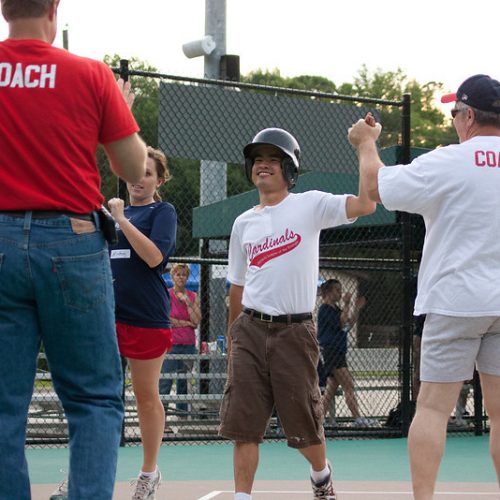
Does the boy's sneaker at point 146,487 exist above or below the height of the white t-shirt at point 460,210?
below

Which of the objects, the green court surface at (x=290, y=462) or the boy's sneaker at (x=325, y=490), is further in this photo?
the green court surface at (x=290, y=462)

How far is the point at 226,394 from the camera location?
550cm

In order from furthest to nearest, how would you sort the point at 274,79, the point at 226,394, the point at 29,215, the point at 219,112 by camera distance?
1. the point at 274,79
2. the point at 219,112
3. the point at 226,394
4. the point at 29,215

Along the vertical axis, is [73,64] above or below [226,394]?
above

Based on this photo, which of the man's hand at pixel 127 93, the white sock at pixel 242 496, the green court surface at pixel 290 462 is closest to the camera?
the man's hand at pixel 127 93

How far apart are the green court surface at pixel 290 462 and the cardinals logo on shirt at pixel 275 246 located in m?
2.33

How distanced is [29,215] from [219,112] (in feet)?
20.2

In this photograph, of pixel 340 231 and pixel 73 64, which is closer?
pixel 73 64

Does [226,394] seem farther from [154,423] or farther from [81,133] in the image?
[81,133]

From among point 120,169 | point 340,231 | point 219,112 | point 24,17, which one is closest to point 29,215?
point 120,169

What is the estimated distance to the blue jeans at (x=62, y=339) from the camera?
3541 mm

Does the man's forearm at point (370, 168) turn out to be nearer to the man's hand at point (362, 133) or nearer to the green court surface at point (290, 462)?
the man's hand at point (362, 133)

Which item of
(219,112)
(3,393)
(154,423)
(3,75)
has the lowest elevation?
(154,423)

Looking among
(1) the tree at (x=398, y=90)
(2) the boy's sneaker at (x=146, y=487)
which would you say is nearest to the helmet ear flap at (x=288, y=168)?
(2) the boy's sneaker at (x=146, y=487)
